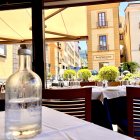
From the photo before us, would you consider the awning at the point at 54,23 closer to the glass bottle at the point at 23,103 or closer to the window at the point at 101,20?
the glass bottle at the point at 23,103

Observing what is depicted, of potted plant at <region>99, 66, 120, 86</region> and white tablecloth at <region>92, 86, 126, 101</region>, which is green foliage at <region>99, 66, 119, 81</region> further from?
white tablecloth at <region>92, 86, 126, 101</region>

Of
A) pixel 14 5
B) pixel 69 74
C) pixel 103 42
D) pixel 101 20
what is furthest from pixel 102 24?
pixel 14 5

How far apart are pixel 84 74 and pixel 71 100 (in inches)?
81.1

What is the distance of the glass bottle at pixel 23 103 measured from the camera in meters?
0.67

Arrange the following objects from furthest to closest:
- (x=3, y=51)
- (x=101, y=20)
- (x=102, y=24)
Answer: (x=102, y=24), (x=101, y=20), (x=3, y=51)

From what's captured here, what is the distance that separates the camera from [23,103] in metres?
0.72

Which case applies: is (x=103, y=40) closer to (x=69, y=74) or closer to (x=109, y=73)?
(x=69, y=74)

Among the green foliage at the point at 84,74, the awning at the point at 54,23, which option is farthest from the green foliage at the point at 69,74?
the awning at the point at 54,23

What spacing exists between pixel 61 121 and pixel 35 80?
0.63 feet

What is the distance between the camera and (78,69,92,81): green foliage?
11.3 feet

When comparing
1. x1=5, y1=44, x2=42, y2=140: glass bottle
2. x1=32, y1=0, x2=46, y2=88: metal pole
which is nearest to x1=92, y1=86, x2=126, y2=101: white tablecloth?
x1=32, y1=0, x2=46, y2=88: metal pole

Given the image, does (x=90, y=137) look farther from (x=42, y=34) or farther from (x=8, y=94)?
(x=42, y=34)

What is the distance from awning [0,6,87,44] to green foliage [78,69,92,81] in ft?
3.65

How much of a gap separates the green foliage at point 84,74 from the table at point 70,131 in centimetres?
257
